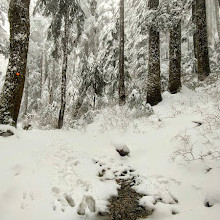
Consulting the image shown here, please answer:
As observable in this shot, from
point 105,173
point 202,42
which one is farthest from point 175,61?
point 105,173

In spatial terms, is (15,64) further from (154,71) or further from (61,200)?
(154,71)

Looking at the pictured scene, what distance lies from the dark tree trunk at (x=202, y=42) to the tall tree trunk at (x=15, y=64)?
7.89 meters

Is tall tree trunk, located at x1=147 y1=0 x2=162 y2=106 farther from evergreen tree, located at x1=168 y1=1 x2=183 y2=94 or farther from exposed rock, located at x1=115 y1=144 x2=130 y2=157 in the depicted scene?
exposed rock, located at x1=115 y1=144 x2=130 y2=157

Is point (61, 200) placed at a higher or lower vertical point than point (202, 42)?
lower

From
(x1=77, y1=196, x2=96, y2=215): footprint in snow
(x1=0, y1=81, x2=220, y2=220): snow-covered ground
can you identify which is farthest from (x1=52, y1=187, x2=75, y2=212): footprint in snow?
(x1=77, y1=196, x2=96, y2=215): footprint in snow

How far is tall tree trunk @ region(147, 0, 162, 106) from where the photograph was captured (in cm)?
910

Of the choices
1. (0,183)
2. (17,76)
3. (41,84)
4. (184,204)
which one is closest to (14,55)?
(17,76)

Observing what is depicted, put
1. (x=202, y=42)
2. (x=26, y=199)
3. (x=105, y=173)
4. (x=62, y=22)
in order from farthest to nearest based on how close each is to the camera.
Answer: (x=62, y=22)
(x=202, y=42)
(x=105, y=173)
(x=26, y=199)

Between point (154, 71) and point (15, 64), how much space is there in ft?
17.4

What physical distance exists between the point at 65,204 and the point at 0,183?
1.09 m

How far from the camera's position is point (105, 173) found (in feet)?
15.2

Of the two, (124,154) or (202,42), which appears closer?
(124,154)

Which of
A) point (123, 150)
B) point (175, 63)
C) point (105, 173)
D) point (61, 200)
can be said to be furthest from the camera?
point (175, 63)

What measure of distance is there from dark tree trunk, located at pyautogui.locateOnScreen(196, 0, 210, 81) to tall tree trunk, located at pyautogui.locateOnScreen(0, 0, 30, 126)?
7890 mm
